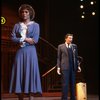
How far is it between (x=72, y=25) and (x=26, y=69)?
9777 millimetres

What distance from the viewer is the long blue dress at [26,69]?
6602 mm

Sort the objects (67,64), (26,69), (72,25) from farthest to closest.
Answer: (72,25)
(67,64)
(26,69)

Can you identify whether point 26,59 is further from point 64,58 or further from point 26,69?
point 64,58

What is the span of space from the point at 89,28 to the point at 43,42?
2663mm

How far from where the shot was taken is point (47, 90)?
525 inches

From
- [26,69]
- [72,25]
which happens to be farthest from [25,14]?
[72,25]

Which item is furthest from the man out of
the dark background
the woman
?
the dark background

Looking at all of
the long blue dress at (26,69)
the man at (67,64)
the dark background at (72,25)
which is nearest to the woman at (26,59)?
the long blue dress at (26,69)

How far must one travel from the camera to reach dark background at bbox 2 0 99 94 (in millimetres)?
15859

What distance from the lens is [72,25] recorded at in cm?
1625

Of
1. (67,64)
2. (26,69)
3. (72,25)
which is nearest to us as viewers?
(26,69)

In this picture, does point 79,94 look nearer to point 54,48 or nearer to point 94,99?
point 94,99

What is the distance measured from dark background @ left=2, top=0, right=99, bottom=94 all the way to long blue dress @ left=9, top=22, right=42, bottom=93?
8915 millimetres

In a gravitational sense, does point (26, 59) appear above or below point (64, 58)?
below
